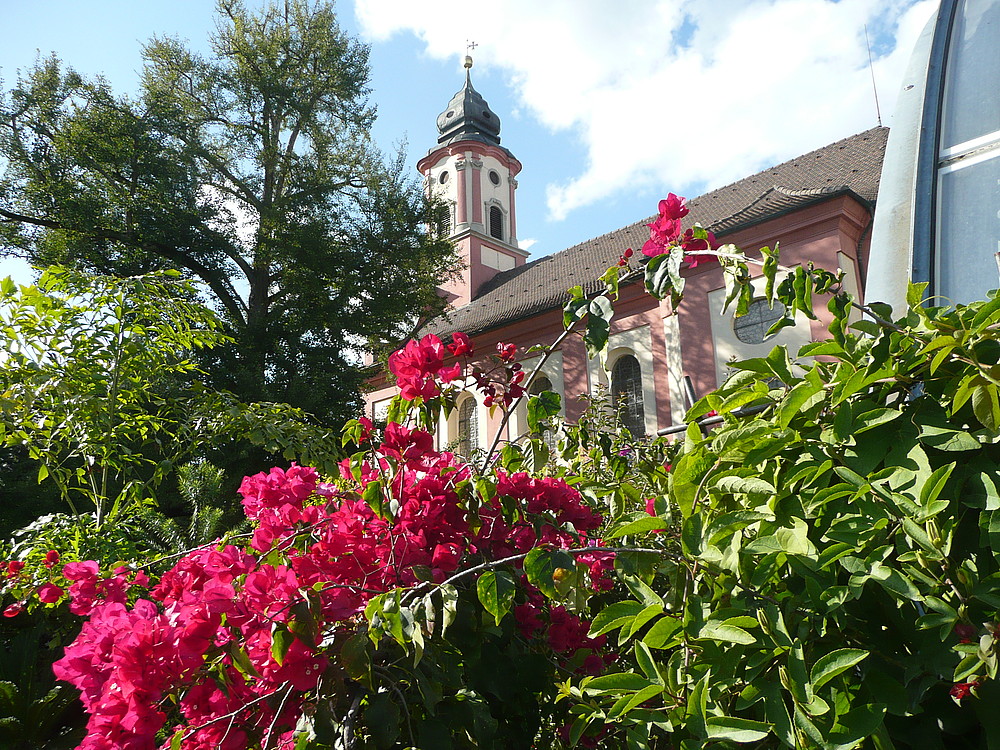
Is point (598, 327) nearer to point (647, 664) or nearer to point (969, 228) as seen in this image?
→ point (647, 664)

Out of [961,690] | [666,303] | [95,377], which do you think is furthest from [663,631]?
[666,303]

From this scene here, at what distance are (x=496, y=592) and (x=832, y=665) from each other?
52cm

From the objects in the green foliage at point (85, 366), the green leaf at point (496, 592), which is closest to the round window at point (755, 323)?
the green foliage at point (85, 366)

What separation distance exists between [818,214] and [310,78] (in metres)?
13.7

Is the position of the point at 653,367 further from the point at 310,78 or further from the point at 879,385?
the point at 879,385

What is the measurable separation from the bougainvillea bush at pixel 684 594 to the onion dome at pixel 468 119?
32354 mm

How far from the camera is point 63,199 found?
1655cm

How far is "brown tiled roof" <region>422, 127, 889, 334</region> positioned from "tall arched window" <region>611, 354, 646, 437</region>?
2365mm

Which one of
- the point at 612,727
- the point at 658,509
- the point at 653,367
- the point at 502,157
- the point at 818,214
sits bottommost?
the point at 612,727

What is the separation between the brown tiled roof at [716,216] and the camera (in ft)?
56.8

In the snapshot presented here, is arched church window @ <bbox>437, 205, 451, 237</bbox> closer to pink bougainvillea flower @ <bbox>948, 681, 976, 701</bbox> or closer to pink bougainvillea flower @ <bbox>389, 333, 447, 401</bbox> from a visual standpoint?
pink bougainvillea flower @ <bbox>389, 333, 447, 401</bbox>

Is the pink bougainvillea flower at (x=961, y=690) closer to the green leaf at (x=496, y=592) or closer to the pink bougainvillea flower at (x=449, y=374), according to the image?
the green leaf at (x=496, y=592)

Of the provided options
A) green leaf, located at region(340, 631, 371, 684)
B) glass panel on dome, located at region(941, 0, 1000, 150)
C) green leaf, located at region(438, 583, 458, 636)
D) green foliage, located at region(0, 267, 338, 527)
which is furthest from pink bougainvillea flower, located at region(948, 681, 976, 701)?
green foliage, located at region(0, 267, 338, 527)

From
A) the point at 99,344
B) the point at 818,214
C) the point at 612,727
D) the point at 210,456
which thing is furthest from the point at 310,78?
the point at 612,727
